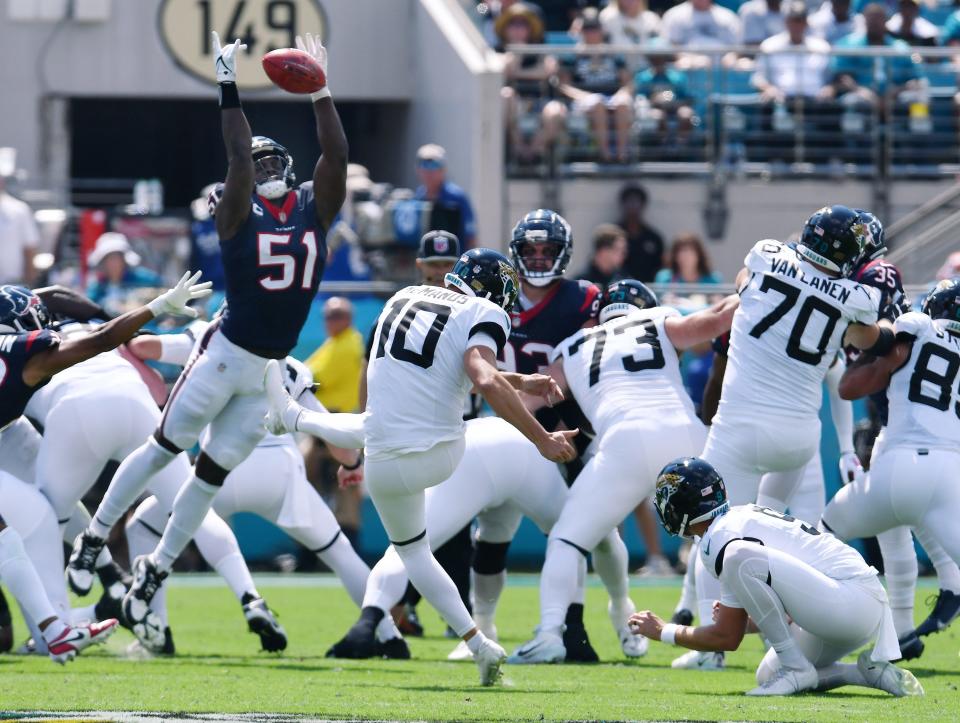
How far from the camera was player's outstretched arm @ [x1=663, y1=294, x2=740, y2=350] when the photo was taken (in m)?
8.12

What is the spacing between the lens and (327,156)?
25.4 ft

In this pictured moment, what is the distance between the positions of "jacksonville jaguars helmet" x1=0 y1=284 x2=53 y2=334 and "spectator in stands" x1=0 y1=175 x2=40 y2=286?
5829 millimetres

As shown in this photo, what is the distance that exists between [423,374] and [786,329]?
1733mm

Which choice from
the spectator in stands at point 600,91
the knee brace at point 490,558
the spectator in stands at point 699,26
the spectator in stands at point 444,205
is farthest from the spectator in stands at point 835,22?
the knee brace at point 490,558

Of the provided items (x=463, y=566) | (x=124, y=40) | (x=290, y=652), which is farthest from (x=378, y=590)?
(x=124, y=40)

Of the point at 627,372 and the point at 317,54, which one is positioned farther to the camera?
the point at 627,372

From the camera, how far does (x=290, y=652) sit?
8477mm

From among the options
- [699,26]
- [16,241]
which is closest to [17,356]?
[16,241]

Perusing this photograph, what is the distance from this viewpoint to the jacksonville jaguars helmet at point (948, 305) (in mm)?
8000

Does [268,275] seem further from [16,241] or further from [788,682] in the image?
[16,241]

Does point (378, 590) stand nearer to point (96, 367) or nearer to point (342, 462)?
point (342, 462)

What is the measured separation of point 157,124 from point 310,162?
193 centimetres

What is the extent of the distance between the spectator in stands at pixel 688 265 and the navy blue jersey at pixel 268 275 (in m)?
5.73

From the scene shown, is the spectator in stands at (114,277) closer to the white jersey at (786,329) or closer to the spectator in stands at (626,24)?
the spectator in stands at (626,24)
